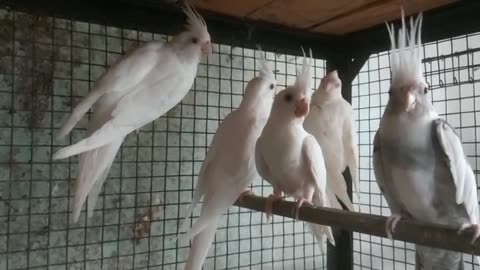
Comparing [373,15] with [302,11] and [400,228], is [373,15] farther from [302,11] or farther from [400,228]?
[400,228]

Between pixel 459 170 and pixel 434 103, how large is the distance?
571 millimetres

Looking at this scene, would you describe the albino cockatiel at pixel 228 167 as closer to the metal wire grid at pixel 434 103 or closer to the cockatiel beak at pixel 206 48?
the cockatiel beak at pixel 206 48

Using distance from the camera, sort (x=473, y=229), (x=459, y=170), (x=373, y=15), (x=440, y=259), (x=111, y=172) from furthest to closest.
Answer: (x=111, y=172)
(x=373, y=15)
(x=440, y=259)
(x=459, y=170)
(x=473, y=229)

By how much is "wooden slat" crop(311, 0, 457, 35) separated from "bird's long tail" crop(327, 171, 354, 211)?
423 mm

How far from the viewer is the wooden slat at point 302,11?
1.11 m

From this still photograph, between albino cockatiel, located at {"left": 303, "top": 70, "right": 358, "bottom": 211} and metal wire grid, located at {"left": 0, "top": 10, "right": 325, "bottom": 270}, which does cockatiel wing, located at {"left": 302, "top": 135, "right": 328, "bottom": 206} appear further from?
metal wire grid, located at {"left": 0, "top": 10, "right": 325, "bottom": 270}

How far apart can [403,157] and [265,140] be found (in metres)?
0.32

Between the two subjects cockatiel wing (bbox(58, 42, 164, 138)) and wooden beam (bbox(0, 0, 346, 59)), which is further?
wooden beam (bbox(0, 0, 346, 59))

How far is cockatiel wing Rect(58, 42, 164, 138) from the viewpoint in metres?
0.92

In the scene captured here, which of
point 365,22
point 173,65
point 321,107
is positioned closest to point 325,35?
point 365,22

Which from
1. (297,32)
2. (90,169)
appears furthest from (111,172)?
(297,32)

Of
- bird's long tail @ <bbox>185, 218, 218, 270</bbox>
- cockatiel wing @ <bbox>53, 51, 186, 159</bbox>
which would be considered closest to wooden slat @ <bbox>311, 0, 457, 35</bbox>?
cockatiel wing @ <bbox>53, 51, 186, 159</bbox>

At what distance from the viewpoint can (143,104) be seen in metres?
0.96

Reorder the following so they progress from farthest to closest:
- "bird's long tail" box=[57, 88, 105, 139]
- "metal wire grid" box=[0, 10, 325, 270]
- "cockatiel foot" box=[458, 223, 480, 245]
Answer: "metal wire grid" box=[0, 10, 325, 270] < "bird's long tail" box=[57, 88, 105, 139] < "cockatiel foot" box=[458, 223, 480, 245]
